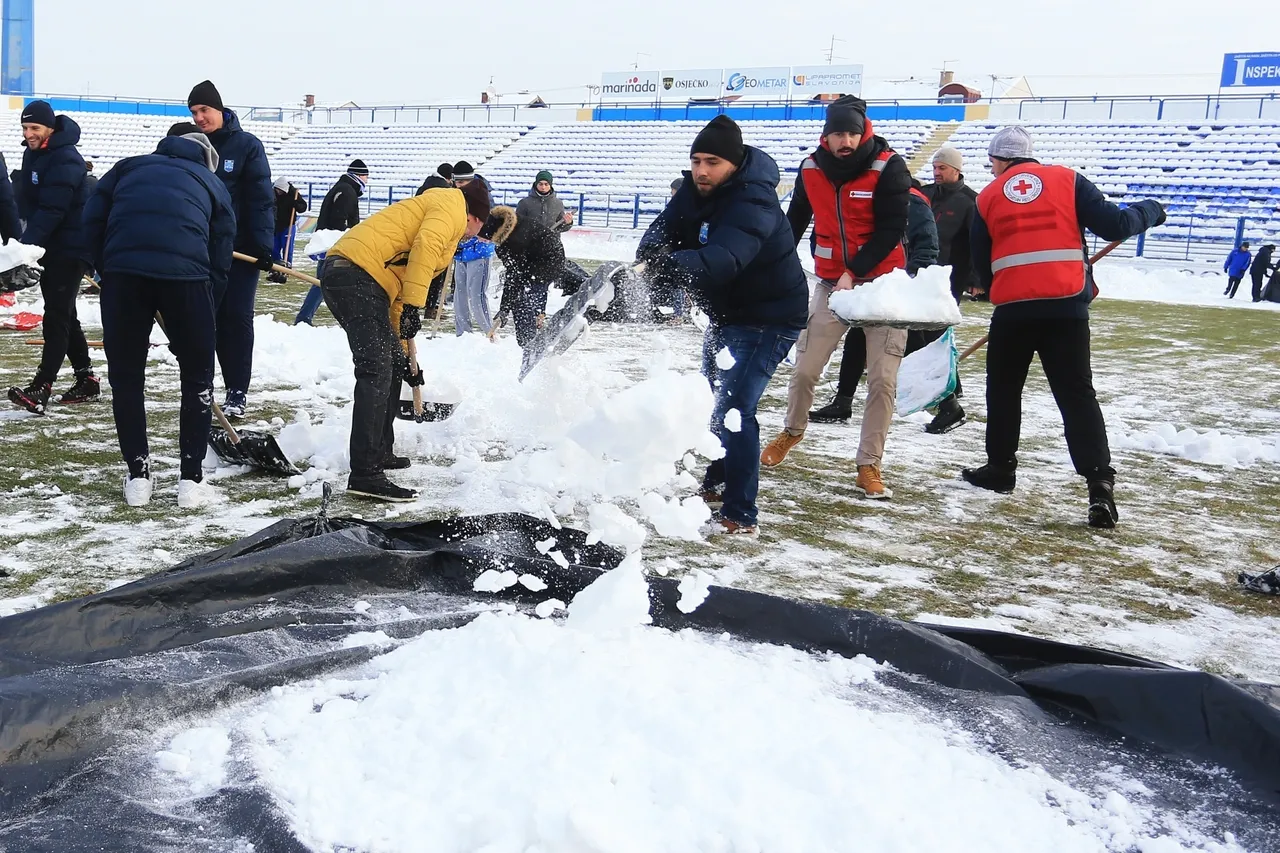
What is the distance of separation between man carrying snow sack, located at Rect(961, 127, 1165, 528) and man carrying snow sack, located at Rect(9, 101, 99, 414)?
179 inches

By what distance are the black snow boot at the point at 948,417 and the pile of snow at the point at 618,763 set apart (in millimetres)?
3995

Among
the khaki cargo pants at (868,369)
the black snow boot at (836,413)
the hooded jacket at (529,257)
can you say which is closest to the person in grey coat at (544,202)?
the hooded jacket at (529,257)

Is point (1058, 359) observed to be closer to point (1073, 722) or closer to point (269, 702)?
point (1073, 722)

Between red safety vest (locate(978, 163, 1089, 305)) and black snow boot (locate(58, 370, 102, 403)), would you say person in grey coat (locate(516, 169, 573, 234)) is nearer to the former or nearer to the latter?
black snow boot (locate(58, 370, 102, 403))

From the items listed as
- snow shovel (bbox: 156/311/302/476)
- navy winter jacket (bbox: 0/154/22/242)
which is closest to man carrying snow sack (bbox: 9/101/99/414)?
navy winter jacket (bbox: 0/154/22/242)

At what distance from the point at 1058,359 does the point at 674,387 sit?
2112mm

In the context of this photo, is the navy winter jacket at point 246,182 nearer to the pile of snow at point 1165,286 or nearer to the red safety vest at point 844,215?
the red safety vest at point 844,215

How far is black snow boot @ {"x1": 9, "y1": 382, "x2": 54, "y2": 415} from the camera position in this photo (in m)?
5.71

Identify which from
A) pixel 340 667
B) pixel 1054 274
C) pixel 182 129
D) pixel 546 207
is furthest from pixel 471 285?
pixel 340 667

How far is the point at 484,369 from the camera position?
7.22 metres

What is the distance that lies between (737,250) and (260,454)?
2.32 meters

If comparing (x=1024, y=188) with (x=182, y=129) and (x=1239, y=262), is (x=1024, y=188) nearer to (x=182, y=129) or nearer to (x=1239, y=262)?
(x=182, y=129)

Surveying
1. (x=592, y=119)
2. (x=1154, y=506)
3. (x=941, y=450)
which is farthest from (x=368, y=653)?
(x=592, y=119)

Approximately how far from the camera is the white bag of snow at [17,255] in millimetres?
5629
